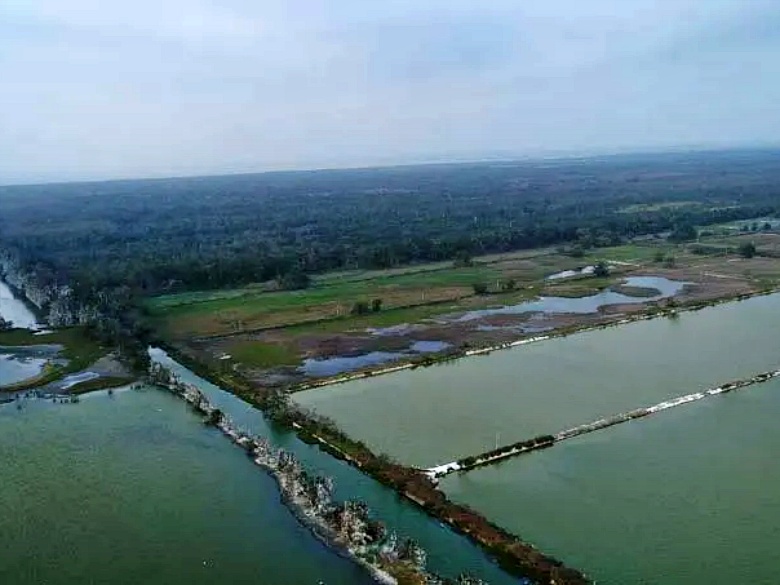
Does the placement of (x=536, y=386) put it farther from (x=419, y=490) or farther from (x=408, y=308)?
(x=408, y=308)

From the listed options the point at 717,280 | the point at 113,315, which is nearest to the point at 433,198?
the point at 717,280

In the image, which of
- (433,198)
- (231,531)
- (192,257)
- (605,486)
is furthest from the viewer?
(433,198)

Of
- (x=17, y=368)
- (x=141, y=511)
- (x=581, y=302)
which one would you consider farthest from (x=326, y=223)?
(x=141, y=511)

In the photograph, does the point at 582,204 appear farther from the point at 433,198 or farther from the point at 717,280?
the point at 717,280

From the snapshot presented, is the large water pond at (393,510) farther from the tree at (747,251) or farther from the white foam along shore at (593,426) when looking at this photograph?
the tree at (747,251)

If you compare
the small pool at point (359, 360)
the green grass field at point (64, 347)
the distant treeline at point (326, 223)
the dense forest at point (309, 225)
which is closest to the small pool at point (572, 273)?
the dense forest at point (309, 225)

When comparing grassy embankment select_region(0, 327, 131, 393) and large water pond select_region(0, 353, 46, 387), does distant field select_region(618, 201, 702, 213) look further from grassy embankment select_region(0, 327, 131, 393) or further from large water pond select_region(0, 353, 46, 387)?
large water pond select_region(0, 353, 46, 387)

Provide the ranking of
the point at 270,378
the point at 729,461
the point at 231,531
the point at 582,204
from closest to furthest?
the point at 231,531
the point at 729,461
the point at 270,378
the point at 582,204

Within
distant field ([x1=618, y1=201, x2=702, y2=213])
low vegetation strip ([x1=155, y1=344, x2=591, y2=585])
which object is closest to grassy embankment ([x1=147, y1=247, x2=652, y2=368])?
low vegetation strip ([x1=155, y1=344, x2=591, y2=585])
